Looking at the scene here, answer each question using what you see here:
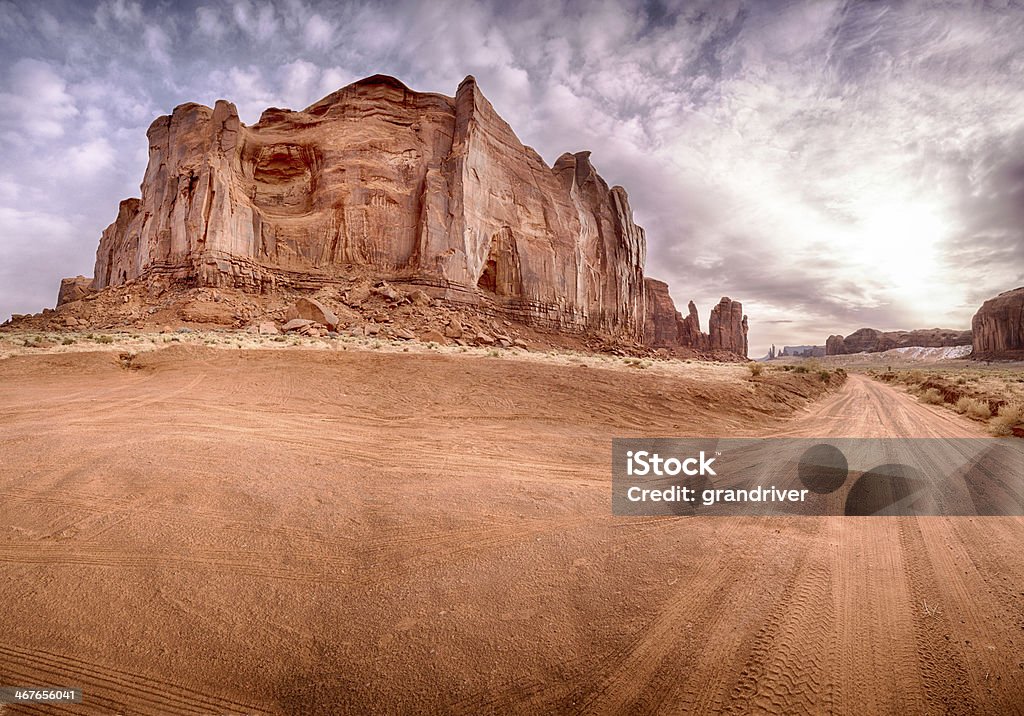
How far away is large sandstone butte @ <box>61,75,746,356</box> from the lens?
3034 cm

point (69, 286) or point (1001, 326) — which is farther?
point (1001, 326)

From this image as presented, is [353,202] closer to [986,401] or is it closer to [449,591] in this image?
[449,591]

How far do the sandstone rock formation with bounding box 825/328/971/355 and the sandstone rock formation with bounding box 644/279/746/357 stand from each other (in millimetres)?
74115

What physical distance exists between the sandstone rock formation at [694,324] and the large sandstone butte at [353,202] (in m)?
62.6

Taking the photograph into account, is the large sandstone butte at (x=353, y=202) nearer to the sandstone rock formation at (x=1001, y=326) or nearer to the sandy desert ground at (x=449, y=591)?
the sandy desert ground at (x=449, y=591)

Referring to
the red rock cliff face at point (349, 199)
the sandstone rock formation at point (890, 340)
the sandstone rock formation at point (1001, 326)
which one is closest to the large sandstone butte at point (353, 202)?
the red rock cliff face at point (349, 199)

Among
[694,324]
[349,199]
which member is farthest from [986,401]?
[694,324]

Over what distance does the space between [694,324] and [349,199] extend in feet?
291

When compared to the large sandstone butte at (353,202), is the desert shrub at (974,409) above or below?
below

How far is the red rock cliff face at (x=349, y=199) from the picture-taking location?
30344 mm

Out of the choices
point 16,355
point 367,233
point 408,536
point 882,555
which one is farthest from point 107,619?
point 367,233

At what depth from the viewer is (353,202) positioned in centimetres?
3338

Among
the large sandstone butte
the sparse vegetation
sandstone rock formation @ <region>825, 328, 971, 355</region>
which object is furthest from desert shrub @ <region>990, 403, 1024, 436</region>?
sandstone rock formation @ <region>825, 328, 971, 355</region>

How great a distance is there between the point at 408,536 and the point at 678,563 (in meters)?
2.31
